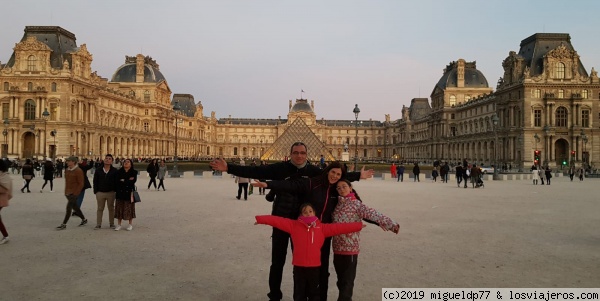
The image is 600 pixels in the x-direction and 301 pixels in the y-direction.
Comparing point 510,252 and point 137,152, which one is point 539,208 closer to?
point 510,252

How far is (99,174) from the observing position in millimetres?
9836

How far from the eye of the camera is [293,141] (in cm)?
5869

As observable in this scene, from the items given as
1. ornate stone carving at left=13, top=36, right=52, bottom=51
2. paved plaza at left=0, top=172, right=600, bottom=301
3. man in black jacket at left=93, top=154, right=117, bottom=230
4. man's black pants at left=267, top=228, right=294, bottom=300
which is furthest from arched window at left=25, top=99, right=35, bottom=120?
man's black pants at left=267, top=228, right=294, bottom=300

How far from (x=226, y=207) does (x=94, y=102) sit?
50636 mm

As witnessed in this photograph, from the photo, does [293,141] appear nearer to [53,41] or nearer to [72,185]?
[53,41]

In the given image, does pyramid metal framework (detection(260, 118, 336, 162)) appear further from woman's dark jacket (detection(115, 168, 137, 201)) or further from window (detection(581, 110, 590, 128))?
woman's dark jacket (detection(115, 168, 137, 201))

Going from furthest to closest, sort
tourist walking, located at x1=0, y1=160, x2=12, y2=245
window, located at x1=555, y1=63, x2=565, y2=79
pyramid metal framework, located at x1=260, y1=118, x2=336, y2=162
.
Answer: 1. pyramid metal framework, located at x1=260, y1=118, x2=336, y2=162
2. window, located at x1=555, y1=63, x2=565, y2=79
3. tourist walking, located at x1=0, y1=160, x2=12, y2=245

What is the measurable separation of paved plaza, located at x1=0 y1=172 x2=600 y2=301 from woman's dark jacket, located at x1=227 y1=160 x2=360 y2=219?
129cm

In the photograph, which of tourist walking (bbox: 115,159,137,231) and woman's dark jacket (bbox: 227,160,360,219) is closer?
woman's dark jacket (bbox: 227,160,360,219)

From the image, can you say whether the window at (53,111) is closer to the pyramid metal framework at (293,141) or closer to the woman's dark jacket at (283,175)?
the pyramid metal framework at (293,141)

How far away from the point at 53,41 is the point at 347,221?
6104cm

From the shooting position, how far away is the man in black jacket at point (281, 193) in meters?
4.75

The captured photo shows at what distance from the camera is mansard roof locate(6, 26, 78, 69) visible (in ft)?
177

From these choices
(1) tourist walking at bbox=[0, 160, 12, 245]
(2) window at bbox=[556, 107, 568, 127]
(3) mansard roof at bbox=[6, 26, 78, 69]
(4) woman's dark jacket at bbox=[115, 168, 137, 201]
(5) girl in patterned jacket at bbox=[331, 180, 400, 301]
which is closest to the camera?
(5) girl in patterned jacket at bbox=[331, 180, 400, 301]
